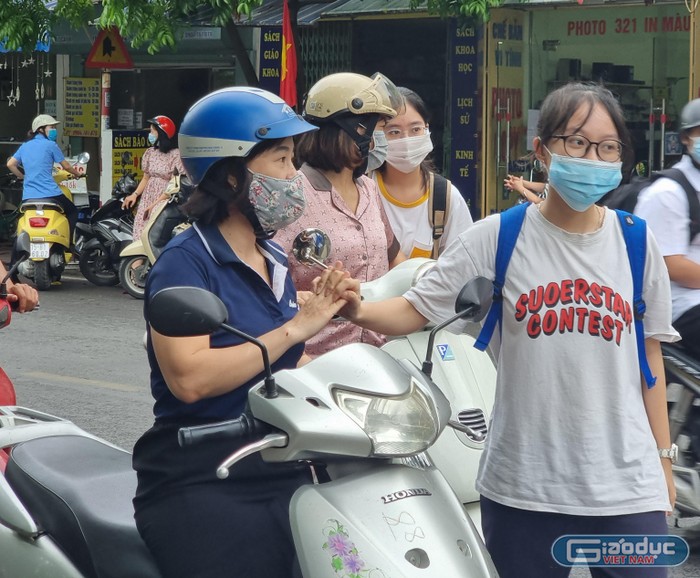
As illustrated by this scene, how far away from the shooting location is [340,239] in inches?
163

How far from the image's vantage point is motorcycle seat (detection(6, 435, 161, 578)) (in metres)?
2.79

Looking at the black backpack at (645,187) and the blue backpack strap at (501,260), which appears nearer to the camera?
the blue backpack strap at (501,260)

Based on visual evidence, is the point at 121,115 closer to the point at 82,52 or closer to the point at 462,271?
the point at 82,52

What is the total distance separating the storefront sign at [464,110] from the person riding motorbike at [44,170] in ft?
13.7

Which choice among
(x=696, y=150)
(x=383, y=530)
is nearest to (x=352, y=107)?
(x=696, y=150)

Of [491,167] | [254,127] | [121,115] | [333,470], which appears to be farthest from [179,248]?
[121,115]

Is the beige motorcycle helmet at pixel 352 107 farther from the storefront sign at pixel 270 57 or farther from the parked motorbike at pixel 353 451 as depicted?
the storefront sign at pixel 270 57

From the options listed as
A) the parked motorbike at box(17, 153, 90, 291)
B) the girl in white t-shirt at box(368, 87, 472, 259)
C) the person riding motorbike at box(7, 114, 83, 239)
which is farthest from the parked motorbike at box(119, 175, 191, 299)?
the girl in white t-shirt at box(368, 87, 472, 259)

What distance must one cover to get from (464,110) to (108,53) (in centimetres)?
401

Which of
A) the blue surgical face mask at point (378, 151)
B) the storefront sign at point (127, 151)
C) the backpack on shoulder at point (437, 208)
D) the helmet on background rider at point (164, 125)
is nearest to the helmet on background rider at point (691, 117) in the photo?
the backpack on shoulder at point (437, 208)

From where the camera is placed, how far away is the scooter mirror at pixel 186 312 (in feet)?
7.97

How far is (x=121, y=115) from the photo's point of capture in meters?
17.8

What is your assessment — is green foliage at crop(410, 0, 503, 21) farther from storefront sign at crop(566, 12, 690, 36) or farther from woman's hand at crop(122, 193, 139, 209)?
woman's hand at crop(122, 193, 139, 209)

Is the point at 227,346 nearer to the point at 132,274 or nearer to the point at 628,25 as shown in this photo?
the point at 132,274
